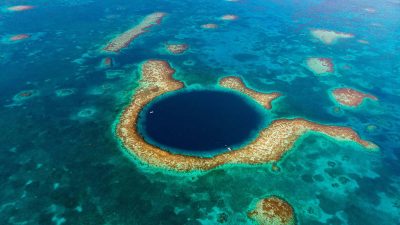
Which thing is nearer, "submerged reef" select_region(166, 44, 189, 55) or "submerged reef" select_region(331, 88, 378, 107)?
"submerged reef" select_region(331, 88, 378, 107)

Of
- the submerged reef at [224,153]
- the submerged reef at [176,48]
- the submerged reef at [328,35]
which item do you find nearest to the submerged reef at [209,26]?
the submerged reef at [176,48]

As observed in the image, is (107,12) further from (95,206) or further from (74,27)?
(95,206)

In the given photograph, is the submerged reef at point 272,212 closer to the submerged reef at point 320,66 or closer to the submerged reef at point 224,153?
the submerged reef at point 224,153

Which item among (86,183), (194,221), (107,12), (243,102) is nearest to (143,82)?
(243,102)

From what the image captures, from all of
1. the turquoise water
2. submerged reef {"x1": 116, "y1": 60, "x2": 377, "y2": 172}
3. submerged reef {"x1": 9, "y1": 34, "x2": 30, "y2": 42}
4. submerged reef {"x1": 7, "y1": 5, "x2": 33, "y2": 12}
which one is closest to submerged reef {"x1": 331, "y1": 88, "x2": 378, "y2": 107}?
the turquoise water

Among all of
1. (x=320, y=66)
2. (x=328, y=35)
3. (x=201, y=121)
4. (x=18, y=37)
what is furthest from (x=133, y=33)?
(x=328, y=35)

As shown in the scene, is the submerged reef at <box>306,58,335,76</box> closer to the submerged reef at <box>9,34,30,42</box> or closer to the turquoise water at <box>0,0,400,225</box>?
the turquoise water at <box>0,0,400,225</box>
